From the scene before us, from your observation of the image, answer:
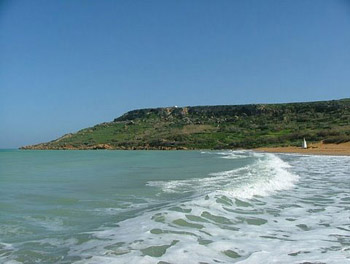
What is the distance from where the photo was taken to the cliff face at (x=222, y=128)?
71250 mm

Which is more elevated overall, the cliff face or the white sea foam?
the cliff face

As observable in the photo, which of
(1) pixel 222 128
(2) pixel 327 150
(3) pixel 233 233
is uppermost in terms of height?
(1) pixel 222 128

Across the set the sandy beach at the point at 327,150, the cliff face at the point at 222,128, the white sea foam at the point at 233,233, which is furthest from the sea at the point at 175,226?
the cliff face at the point at 222,128

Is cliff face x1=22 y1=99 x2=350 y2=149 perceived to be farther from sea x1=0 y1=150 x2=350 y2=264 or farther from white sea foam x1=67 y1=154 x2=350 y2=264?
white sea foam x1=67 y1=154 x2=350 y2=264

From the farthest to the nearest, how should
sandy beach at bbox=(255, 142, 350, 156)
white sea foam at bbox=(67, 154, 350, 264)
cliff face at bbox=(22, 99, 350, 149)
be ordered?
cliff face at bbox=(22, 99, 350, 149) → sandy beach at bbox=(255, 142, 350, 156) → white sea foam at bbox=(67, 154, 350, 264)

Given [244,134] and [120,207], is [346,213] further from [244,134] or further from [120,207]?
[244,134]

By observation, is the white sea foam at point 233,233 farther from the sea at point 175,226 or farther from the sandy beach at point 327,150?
the sandy beach at point 327,150

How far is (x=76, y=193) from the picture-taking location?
11.6 metres

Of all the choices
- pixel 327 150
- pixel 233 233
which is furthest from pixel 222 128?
pixel 233 233

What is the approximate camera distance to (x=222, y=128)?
9300cm

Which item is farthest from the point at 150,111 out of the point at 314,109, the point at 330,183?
the point at 330,183

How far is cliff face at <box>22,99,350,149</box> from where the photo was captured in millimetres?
71250

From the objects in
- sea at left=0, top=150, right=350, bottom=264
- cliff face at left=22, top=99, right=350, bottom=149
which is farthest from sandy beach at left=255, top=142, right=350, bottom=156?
sea at left=0, top=150, right=350, bottom=264

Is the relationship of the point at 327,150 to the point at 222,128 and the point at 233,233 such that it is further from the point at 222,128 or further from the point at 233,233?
the point at 222,128
